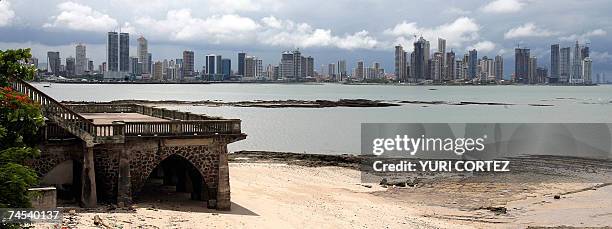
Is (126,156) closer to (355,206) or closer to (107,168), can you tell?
(107,168)

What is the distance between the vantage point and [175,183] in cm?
3262

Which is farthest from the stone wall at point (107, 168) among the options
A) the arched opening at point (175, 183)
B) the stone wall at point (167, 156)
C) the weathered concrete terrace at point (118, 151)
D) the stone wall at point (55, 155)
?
the arched opening at point (175, 183)

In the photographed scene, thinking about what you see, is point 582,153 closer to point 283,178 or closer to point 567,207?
point 567,207

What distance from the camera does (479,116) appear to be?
122 metres

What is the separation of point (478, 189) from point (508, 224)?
1038 centimetres

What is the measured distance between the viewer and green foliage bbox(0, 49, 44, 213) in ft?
54.1

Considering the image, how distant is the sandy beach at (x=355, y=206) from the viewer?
25.3m

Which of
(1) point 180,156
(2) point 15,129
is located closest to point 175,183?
(1) point 180,156

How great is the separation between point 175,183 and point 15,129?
14280mm

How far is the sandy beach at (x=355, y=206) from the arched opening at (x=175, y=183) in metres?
0.46

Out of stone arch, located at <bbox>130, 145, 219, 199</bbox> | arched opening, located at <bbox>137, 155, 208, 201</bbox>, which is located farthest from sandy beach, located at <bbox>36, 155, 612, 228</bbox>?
stone arch, located at <bbox>130, 145, 219, 199</bbox>

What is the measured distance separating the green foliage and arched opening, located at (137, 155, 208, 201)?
26.4 ft

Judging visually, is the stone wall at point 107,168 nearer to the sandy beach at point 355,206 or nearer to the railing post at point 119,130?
the railing post at point 119,130

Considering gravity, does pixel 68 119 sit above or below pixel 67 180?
above
